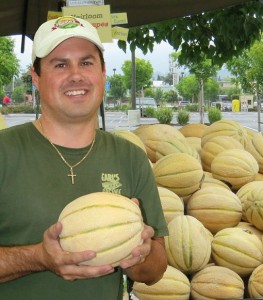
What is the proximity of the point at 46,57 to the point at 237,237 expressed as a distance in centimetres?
169

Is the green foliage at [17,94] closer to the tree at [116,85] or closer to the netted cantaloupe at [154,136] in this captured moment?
the tree at [116,85]

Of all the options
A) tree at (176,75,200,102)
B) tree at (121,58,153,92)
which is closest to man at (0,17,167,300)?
tree at (121,58,153,92)

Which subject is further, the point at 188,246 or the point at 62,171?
the point at 188,246

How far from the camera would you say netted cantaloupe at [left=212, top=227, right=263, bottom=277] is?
9.50 ft

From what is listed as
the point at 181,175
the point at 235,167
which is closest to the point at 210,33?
the point at 235,167

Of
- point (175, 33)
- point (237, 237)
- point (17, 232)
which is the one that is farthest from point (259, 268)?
point (175, 33)

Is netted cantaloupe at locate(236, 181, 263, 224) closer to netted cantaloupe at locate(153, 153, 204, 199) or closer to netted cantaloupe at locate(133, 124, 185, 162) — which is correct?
netted cantaloupe at locate(153, 153, 204, 199)

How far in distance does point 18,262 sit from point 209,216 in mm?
1805

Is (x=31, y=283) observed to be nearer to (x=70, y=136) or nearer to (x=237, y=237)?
(x=70, y=136)

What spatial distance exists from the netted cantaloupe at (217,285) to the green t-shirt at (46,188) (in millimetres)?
1013

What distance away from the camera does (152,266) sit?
1.83 metres

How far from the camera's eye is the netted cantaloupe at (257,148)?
12.5 ft

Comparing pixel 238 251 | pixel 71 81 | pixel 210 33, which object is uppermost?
pixel 210 33

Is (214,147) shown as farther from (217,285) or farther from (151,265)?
(151,265)
